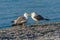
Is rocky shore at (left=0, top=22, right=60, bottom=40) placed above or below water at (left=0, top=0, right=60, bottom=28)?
below

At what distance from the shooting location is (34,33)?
13148 mm

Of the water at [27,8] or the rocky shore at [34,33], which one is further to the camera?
the water at [27,8]

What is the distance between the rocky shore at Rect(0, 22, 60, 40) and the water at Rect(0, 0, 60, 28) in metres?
5.14

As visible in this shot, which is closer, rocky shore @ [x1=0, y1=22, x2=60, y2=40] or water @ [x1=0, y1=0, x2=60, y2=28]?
rocky shore @ [x1=0, y1=22, x2=60, y2=40]

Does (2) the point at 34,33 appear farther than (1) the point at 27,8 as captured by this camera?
No

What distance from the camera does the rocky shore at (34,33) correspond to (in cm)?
1243

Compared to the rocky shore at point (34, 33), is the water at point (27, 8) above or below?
above

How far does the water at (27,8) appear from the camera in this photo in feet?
69.4

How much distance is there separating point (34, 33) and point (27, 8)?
11546 mm

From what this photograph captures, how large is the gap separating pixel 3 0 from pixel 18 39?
1505cm

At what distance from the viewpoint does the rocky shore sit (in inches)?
489

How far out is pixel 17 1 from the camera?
27.2 metres

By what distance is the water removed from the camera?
833 inches

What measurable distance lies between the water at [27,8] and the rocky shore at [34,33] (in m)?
5.14
